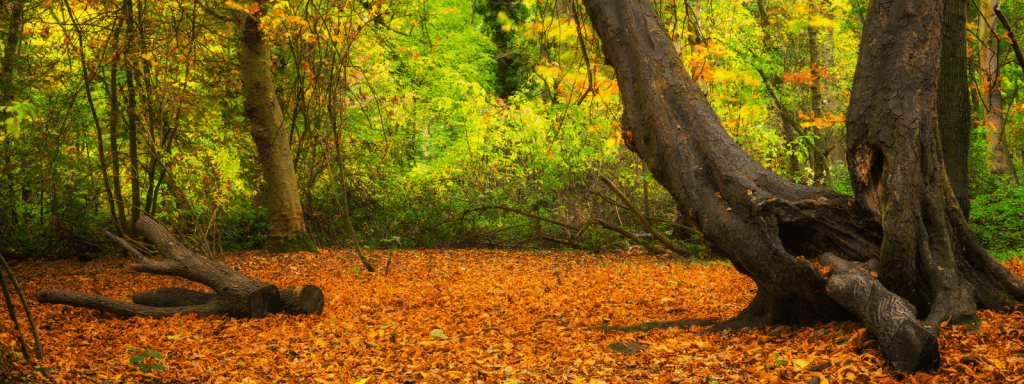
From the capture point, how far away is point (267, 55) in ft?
27.9

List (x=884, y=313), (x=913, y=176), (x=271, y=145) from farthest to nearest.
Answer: (x=271, y=145) < (x=913, y=176) < (x=884, y=313)

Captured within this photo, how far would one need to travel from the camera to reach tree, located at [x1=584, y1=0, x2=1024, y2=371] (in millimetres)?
3094

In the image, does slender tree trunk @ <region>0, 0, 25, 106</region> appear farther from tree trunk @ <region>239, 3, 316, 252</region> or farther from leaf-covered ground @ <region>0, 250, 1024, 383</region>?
tree trunk @ <region>239, 3, 316, 252</region>

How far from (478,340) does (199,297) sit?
234 centimetres

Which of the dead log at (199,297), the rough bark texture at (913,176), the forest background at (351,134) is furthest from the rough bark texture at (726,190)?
the dead log at (199,297)

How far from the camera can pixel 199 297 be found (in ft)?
16.2

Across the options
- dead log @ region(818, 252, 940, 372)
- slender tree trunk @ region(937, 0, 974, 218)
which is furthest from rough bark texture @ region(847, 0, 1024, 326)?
slender tree trunk @ region(937, 0, 974, 218)

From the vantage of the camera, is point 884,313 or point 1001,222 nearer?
point 884,313

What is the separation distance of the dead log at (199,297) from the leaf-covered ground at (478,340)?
0.11m

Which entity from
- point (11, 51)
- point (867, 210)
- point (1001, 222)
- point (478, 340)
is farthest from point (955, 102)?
point (11, 51)

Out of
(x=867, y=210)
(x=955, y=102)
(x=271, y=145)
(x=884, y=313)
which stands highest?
(x=955, y=102)

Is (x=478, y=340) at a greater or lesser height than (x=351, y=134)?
lesser

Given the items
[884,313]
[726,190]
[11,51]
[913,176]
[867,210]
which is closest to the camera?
[884,313]

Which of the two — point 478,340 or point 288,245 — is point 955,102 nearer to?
point 478,340
